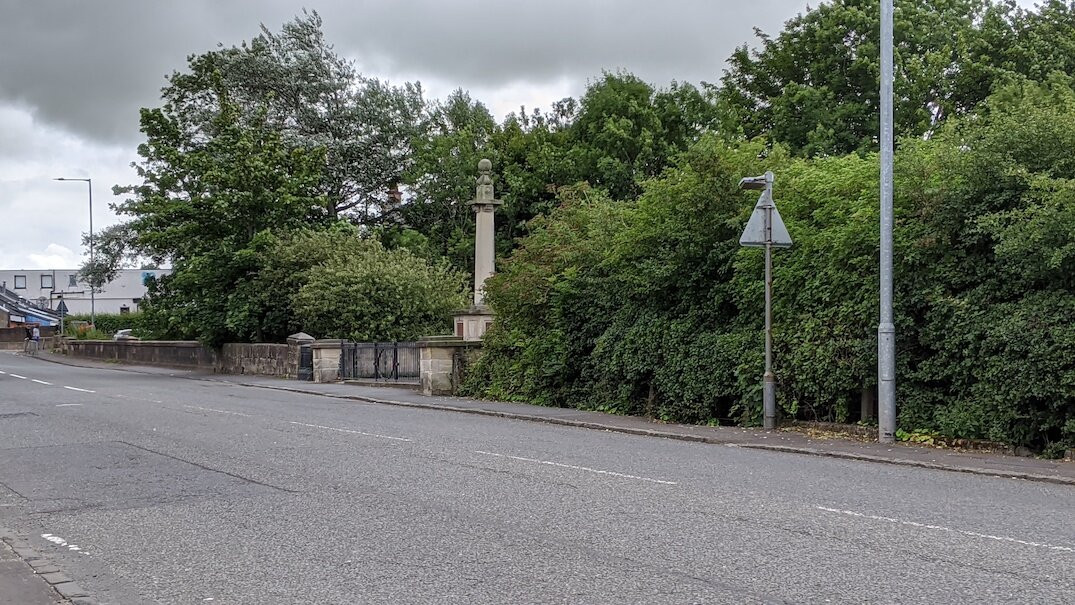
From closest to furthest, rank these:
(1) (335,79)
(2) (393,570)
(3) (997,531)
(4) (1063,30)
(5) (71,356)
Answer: (2) (393,570) → (3) (997,531) → (4) (1063,30) → (1) (335,79) → (5) (71,356)

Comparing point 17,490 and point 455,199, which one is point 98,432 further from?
point 455,199

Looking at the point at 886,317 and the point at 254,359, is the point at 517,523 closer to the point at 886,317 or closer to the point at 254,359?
the point at 886,317

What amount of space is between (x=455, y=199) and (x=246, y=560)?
150ft

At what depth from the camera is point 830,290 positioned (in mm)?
15062

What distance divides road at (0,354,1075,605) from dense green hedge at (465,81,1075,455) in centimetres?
210

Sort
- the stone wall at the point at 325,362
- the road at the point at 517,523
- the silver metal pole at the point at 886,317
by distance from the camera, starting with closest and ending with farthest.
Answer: the road at the point at 517,523 < the silver metal pole at the point at 886,317 < the stone wall at the point at 325,362

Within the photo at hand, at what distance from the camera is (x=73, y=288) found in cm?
12769

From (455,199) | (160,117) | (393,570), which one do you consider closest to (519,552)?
(393,570)

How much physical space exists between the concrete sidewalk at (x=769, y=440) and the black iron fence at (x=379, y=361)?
5950 millimetres

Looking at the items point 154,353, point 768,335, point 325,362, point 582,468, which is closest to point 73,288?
point 154,353

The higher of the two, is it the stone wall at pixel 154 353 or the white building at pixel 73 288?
the white building at pixel 73 288

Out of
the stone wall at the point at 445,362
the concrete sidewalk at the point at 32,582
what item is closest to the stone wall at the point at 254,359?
the stone wall at the point at 445,362

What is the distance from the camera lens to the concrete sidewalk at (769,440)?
37.2ft

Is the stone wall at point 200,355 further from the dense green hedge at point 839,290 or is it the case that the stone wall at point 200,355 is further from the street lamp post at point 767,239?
the street lamp post at point 767,239
